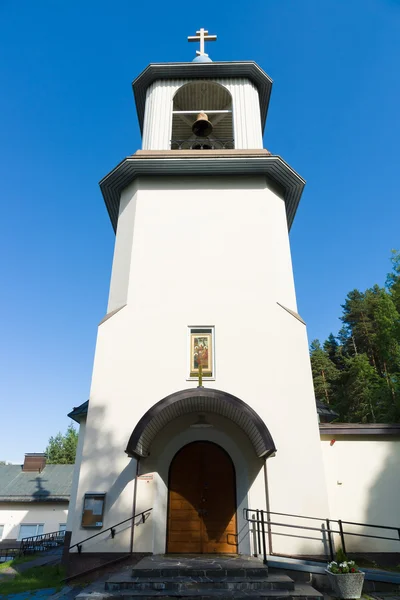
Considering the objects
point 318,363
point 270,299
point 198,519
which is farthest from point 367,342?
point 198,519

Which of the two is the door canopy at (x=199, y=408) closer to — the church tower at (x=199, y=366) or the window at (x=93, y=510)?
the church tower at (x=199, y=366)

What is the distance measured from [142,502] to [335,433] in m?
4.41

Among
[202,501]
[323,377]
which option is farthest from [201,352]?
[323,377]

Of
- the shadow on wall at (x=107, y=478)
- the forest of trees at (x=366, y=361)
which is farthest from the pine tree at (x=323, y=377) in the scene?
the shadow on wall at (x=107, y=478)

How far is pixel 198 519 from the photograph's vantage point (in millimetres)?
8305

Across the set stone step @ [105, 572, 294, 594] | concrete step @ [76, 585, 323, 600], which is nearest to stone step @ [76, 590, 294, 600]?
concrete step @ [76, 585, 323, 600]

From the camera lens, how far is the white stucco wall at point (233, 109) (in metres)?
12.8

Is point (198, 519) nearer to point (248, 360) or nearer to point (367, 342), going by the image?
point (248, 360)

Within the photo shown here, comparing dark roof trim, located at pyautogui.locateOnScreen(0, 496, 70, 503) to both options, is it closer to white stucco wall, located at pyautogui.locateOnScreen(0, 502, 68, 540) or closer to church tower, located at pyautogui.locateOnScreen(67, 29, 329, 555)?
white stucco wall, located at pyautogui.locateOnScreen(0, 502, 68, 540)

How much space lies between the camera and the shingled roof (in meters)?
23.4

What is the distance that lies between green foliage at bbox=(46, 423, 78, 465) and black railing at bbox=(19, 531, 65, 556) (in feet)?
65.9

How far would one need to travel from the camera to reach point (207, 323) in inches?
383

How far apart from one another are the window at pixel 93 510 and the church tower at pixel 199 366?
0.07ft

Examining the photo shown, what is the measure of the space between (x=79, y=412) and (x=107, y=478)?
3986mm
